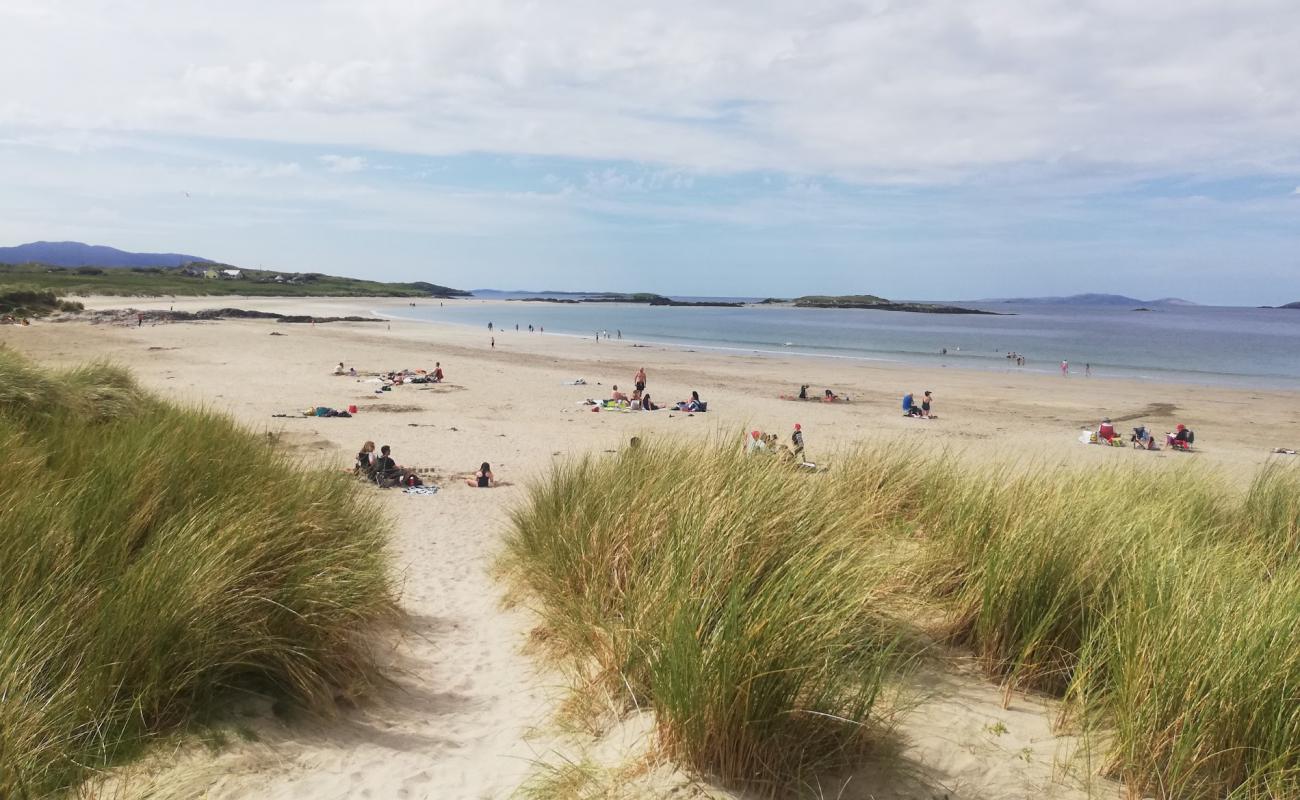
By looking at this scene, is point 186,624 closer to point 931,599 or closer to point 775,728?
point 775,728

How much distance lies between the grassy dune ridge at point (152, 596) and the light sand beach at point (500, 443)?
0.83 feet

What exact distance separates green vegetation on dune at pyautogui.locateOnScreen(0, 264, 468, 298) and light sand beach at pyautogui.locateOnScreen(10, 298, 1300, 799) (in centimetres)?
3018

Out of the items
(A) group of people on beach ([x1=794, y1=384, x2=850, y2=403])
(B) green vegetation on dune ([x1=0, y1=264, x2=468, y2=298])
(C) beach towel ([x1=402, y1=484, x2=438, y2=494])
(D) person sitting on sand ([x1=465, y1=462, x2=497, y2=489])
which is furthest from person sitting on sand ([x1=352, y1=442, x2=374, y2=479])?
(B) green vegetation on dune ([x1=0, y1=264, x2=468, y2=298])

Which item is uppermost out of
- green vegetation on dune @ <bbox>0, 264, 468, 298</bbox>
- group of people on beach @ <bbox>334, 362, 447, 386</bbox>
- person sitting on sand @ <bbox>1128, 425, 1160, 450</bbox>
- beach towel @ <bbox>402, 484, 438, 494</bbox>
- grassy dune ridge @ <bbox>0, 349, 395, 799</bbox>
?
green vegetation on dune @ <bbox>0, 264, 468, 298</bbox>

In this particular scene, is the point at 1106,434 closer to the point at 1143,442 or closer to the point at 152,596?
the point at 1143,442

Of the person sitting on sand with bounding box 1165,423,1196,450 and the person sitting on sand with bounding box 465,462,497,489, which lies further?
the person sitting on sand with bounding box 1165,423,1196,450

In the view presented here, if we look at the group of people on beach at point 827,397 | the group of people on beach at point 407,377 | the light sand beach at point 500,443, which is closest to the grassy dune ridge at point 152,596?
the light sand beach at point 500,443

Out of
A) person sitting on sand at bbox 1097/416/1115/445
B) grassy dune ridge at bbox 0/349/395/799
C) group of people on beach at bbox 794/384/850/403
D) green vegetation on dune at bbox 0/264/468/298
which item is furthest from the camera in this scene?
green vegetation on dune at bbox 0/264/468/298

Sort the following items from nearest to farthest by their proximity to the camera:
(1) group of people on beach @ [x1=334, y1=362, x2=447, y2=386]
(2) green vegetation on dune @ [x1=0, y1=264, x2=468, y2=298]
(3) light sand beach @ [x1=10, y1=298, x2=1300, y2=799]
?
(3) light sand beach @ [x1=10, y1=298, x2=1300, y2=799] < (1) group of people on beach @ [x1=334, y1=362, x2=447, y2=386] < (2) green vegetation on dune @ [x1=0, y1=264, x2=468, y2=298]

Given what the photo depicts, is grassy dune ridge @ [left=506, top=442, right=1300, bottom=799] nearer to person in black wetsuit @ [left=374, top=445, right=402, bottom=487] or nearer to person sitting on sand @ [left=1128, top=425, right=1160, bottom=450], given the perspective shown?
person in black wetsuit @ [left=374, top=445, right=402, bottom=487]

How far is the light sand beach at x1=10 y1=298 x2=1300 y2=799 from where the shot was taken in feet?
10.6

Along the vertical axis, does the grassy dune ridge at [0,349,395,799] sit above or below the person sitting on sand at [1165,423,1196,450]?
above

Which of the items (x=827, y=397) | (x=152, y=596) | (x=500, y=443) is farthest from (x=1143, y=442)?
(x=152, y=596)

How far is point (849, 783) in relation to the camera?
2955 millimetres
